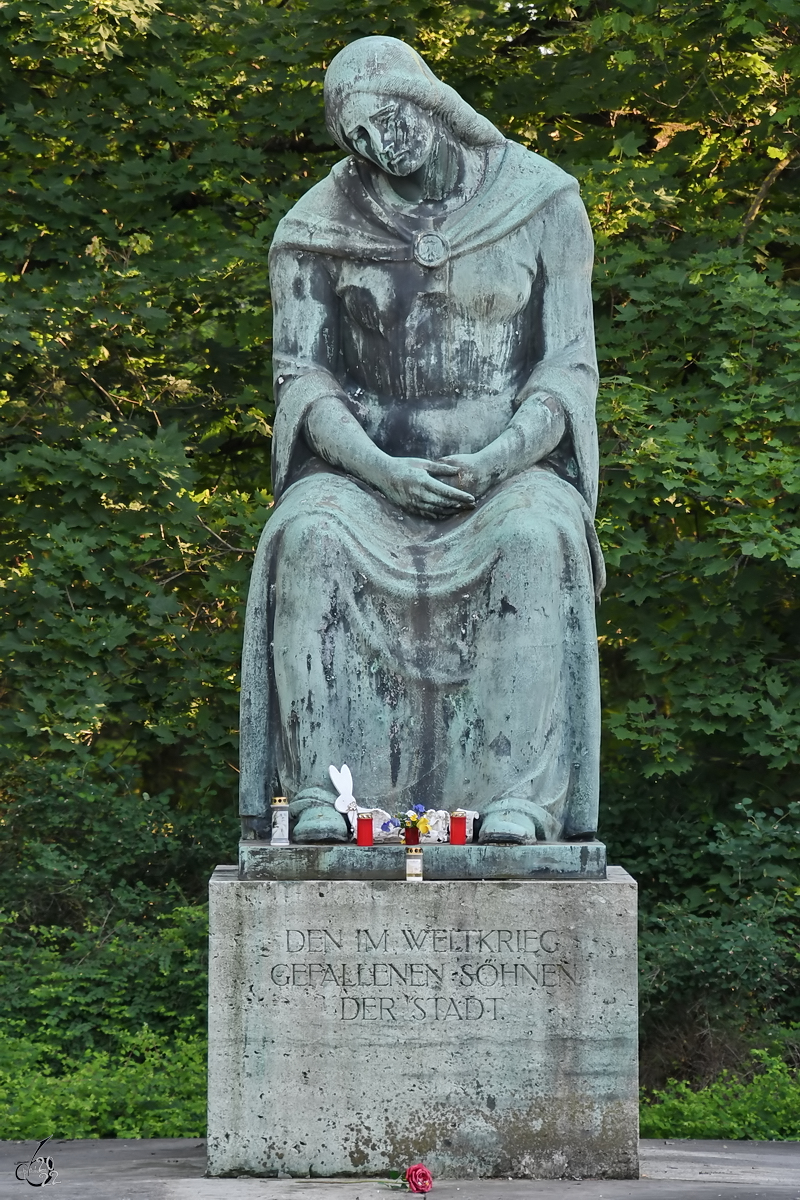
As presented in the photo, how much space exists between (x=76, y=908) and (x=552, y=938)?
4.39m

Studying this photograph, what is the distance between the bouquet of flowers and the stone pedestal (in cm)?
19

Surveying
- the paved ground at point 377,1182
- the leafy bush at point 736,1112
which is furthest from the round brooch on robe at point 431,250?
the leafy bush at point 736,1112

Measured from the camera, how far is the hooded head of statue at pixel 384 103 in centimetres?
572

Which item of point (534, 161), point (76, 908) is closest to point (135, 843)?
point (76, 908)

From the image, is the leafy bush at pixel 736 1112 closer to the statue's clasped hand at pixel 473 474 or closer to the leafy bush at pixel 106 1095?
the leafy bush at pixel 106 1095

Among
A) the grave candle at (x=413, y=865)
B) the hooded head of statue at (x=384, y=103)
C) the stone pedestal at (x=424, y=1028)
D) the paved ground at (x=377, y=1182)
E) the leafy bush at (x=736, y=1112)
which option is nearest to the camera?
the paved ground at (x=377, y=1182)

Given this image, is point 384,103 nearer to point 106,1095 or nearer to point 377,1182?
point 377,1182

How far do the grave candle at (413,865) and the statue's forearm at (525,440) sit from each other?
1.17m

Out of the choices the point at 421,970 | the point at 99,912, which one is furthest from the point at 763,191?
the point at 421,970

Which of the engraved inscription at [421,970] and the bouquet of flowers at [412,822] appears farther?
the bouquet of flowers at [412,822]

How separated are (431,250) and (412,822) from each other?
177 cm

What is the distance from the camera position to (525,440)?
18.3 feet

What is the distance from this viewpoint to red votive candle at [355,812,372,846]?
16.6 feet

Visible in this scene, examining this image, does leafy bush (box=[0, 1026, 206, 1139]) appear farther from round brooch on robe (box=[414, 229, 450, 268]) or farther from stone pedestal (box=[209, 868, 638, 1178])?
round brooch on robe (box=[414, 229, 450, 268])
